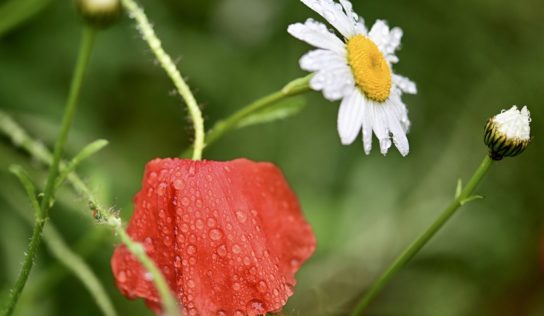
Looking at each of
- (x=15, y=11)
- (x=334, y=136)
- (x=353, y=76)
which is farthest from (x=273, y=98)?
(x=334, y=136)

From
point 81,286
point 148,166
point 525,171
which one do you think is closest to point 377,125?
point 148,166

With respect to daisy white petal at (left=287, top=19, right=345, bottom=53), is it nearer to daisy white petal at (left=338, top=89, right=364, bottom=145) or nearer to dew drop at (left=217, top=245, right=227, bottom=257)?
daisy white petal at (left=338, top=89, right=364, bottom=145)

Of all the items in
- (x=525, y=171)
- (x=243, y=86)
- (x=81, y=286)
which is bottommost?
(x=81, y=286)

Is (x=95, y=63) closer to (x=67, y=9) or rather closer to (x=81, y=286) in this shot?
(x=67, y=9)

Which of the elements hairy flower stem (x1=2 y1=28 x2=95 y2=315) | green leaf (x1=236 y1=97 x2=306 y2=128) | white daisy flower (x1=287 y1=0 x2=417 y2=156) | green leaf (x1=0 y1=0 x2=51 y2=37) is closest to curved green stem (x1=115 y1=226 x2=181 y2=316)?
hairy flower stem (x1=2 y1=28 x2=95 y2=315)

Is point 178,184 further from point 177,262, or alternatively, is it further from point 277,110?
point 277,110
